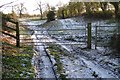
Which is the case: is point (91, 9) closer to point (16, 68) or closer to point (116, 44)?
point (116, 44)

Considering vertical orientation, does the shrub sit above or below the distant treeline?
below

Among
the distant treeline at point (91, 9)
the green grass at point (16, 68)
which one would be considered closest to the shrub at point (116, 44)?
the green grass at point (16, 68)

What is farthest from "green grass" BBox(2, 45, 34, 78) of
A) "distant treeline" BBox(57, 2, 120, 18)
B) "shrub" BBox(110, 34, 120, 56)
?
"distant treeline" BBox(57, 2, 120, 18)

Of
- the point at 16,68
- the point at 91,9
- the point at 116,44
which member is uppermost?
the point at 91,9

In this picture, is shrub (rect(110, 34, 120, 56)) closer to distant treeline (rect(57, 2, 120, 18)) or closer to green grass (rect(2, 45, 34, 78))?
green grass (rect(2, 45, 34, 78))

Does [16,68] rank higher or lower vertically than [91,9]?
lower

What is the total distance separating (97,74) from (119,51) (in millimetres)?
3271

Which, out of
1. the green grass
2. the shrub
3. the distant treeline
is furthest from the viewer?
the distant treeline

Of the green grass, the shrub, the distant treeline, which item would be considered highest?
the distant treeline

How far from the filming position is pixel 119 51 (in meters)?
11.5

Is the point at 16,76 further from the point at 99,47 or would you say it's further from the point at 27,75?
the point at 99,47

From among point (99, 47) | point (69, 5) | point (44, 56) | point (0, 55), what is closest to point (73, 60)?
point (44, 56)

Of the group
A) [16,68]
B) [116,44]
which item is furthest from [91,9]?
[16,68]

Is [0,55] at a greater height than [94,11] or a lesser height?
lesser
